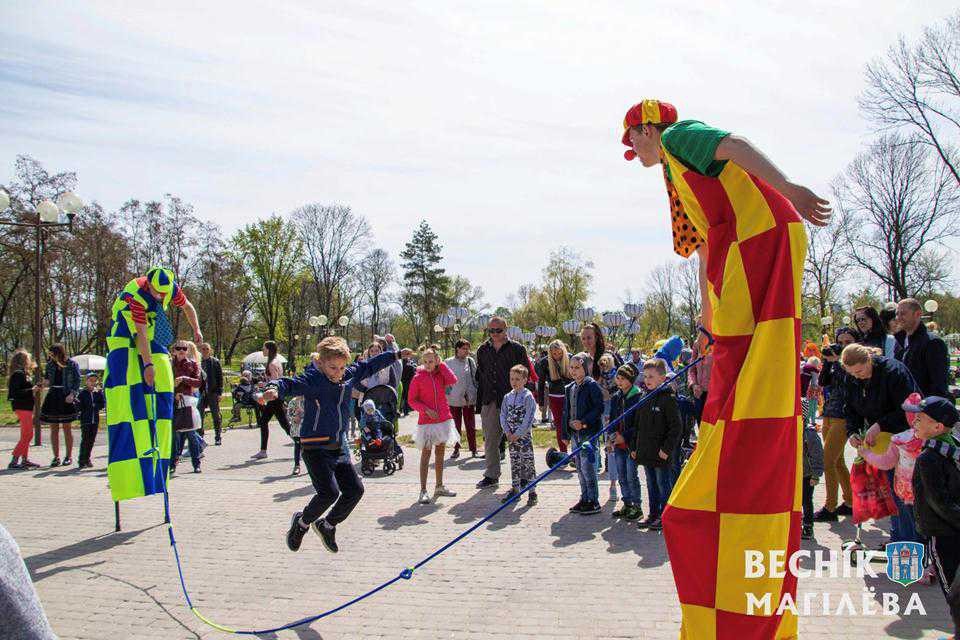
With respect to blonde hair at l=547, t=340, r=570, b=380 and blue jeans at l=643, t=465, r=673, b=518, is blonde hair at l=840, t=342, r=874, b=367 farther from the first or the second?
blonde hair at l=547, t=340, r=570, b=380

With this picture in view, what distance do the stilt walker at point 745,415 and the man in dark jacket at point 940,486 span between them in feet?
7.58

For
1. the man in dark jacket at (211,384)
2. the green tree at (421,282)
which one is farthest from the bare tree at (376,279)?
the man in dark jacket at (211,384)

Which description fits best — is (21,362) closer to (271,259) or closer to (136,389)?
(136,389)

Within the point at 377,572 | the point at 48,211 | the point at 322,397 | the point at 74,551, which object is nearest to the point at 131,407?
the point at 74,551

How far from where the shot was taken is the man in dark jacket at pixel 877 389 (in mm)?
5734

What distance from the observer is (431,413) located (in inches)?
344

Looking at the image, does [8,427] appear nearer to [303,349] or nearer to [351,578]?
[351,578]

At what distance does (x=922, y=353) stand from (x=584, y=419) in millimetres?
3492

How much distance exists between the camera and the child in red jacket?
8719mm

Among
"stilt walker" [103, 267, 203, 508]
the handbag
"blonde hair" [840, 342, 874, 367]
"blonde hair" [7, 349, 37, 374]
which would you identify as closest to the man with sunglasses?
"stilt walker" [103, 267, 203, 508]

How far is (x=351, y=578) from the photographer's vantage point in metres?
5.67

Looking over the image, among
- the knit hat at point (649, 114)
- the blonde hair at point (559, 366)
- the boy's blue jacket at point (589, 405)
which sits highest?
the knit hat at point (649, 114)

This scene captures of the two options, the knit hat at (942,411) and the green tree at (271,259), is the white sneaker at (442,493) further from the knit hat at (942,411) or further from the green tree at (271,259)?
the green tree at (271,259)

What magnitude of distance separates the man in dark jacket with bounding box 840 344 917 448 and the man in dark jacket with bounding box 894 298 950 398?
2.36ft
